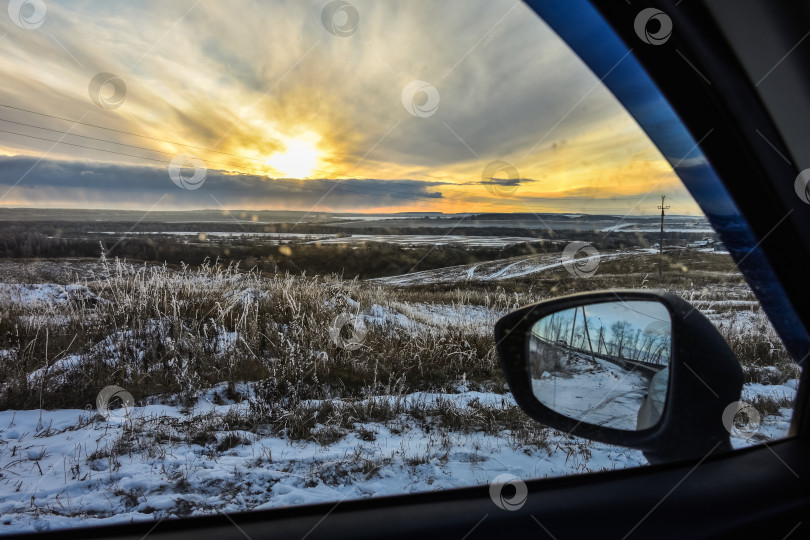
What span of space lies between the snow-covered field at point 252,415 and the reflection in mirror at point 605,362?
2 cm

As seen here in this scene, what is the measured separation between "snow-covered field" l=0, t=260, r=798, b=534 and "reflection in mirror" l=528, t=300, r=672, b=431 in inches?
0.9

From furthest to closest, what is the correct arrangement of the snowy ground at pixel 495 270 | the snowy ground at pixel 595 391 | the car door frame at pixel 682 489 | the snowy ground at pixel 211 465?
the snowy ground at pixel 495 270, the snowy ground at pixel 595 391, the snowy ground at pixel 211 465, the car door frame at pixel 682 489

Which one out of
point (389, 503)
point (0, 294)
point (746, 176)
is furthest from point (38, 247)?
point (746, 176)

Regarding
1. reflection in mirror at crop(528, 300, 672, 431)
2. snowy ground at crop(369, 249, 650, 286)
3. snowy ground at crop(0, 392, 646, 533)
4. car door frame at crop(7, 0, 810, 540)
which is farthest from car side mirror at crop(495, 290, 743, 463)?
snowy ground at crop(369, 249, 650, 286)

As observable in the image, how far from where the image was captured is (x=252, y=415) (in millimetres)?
2574

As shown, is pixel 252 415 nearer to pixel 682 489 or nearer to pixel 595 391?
pixel 595 391

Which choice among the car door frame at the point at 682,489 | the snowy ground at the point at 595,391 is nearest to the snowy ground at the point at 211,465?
the car door frame at the point at 682,489

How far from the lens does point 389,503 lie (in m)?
1.45

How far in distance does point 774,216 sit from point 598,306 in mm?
746

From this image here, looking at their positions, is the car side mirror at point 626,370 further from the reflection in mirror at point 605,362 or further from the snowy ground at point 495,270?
the snowy ground at point 495,270

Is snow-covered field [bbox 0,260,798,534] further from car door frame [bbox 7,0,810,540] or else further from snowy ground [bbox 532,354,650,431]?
car door frame [bbox 7,0,810,540]

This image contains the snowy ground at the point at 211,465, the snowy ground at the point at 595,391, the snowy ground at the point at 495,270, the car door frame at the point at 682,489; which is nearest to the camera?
the car door frame at the point at 682,489

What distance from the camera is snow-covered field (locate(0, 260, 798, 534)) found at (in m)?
1.66

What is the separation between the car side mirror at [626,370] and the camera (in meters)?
1.39
